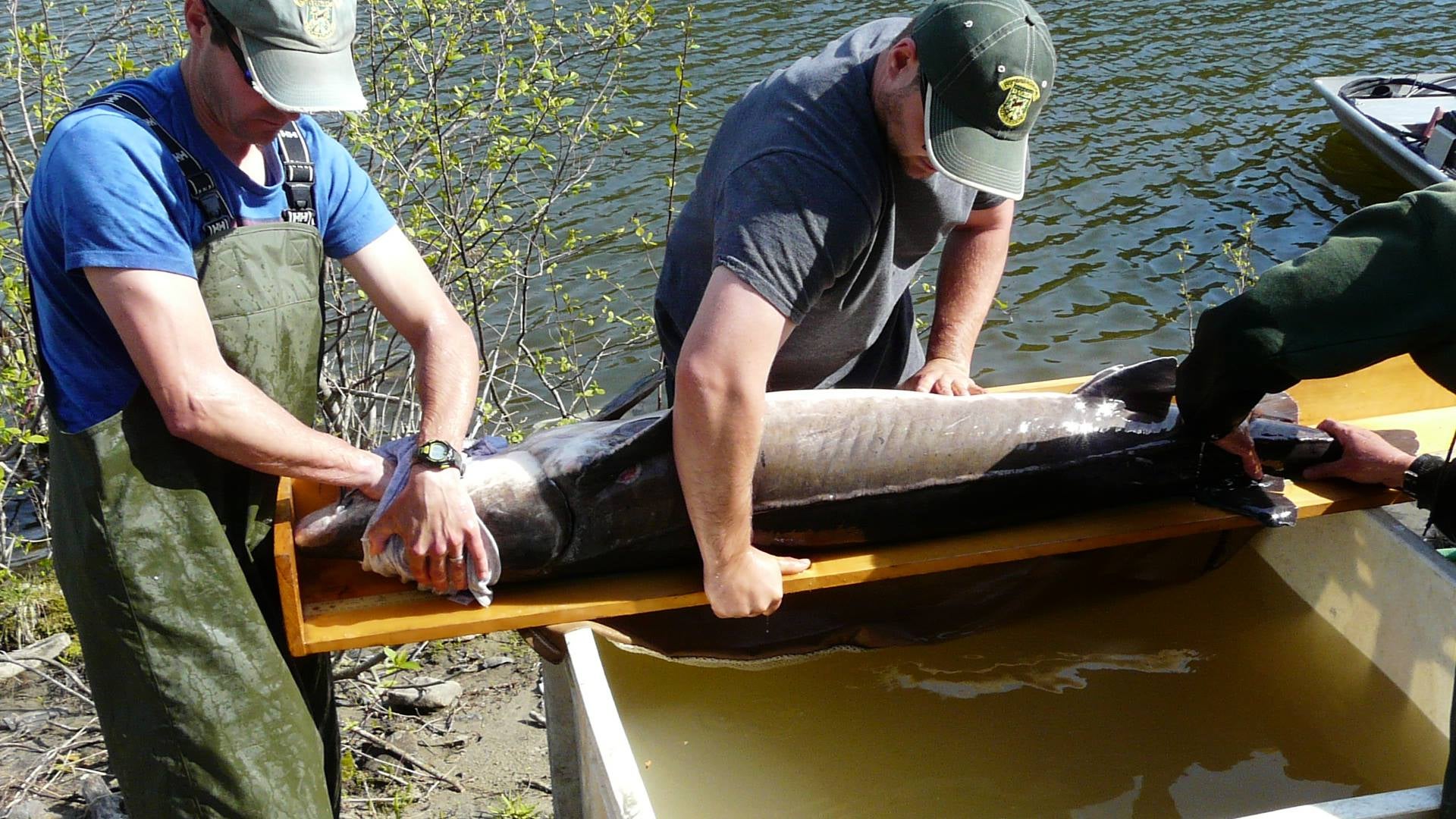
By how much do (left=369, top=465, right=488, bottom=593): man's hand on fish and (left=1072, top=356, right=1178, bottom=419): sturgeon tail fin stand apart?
184 cm

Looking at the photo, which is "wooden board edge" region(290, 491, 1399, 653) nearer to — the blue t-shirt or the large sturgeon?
the large sturgeon

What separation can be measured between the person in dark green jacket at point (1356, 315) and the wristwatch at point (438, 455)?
1.91 metres

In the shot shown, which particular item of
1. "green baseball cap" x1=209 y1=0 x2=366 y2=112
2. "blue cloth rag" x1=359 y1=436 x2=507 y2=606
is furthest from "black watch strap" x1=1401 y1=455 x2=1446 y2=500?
"green baseball cap" x1=209 y1=0 x2=366 y2=112

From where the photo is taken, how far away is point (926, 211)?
317 centimetres

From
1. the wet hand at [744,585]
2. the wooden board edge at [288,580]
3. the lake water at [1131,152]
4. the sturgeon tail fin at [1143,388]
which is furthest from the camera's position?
the lake water at [1131,152]

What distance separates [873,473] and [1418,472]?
149 centimetres

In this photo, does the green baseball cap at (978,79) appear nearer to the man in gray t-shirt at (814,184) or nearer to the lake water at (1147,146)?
the man in gray t-shirt at (814,184)

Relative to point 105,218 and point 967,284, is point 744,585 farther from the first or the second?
point 105,218

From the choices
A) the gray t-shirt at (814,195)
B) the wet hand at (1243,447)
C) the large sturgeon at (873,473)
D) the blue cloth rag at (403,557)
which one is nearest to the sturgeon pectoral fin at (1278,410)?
the large sturgeon at (873,473)

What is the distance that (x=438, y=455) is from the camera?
294cm

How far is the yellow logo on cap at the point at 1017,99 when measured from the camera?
271cm

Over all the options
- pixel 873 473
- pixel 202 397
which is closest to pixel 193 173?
pixel 202 397

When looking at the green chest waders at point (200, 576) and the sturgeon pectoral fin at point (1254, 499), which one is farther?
the sturgeon pectoral fin at point (1254, 499)

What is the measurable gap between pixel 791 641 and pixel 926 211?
129 cm
